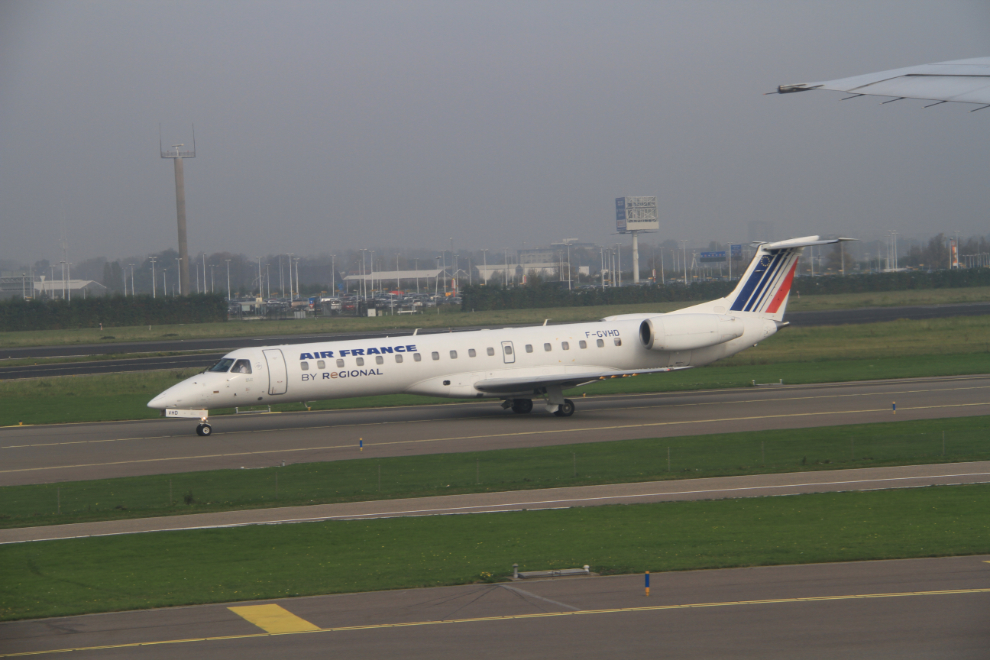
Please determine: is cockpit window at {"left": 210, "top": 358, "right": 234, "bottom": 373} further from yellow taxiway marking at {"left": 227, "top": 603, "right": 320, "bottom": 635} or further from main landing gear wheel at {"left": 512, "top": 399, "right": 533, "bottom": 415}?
yellow taxiway marking at {"left": 227, "top": 603, "right": 320, "bottom": 635}

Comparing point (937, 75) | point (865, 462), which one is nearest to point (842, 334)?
point (865, 462)

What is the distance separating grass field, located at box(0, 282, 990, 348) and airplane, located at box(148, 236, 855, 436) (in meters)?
42.4

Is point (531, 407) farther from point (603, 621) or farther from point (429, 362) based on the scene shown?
point (603, 621)

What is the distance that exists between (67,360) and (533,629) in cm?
6607

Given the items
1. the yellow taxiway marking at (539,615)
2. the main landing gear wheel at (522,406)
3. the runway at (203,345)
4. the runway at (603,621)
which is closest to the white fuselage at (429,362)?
the main landing gear wheel at (522,406)

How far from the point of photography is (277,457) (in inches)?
1194

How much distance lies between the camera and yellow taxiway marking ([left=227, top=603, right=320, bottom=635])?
13797 mm

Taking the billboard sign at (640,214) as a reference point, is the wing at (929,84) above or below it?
below

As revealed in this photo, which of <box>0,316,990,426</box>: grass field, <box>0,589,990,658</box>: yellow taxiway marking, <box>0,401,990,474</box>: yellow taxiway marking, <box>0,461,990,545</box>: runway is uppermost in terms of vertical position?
<box>0,316,990,426</box>: grass field

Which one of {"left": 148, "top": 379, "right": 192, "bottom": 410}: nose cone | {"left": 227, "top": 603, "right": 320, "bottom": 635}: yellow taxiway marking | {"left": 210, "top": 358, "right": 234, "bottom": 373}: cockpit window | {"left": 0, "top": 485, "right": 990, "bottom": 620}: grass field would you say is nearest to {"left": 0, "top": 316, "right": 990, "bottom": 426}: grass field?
{"left": 148, "top": 379, "right": 192, "bottom": 410}: nose cone

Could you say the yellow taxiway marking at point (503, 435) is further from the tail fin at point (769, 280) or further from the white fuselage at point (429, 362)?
the tail fin at point (769, 280)

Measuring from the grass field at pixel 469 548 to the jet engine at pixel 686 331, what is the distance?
1725 centimetres

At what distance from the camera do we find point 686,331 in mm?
39531

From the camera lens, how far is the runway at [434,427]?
30.3 m
